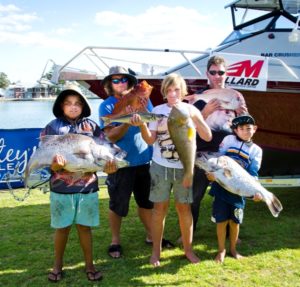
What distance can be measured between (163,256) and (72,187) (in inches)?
55.0

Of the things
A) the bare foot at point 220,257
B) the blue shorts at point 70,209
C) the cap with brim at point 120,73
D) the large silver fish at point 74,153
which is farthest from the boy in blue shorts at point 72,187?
the bare foot at point 220,257

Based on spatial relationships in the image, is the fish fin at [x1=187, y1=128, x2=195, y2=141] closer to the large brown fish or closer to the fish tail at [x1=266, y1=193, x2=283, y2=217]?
the large brown fish

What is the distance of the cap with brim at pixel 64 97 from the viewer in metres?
3.56

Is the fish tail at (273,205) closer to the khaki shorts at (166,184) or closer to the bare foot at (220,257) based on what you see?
the khaki shorts at (166,184)

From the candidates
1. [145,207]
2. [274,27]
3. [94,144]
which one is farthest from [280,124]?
[94,144]

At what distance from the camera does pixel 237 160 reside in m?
3.86

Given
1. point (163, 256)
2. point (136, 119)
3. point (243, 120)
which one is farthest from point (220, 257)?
point (136, 119)

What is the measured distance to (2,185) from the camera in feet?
19.9

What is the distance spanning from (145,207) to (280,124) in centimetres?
239

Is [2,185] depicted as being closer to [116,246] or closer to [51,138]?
[116,246]

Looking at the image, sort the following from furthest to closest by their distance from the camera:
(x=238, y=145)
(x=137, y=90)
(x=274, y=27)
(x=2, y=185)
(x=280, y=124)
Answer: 1. (x=274, y=27)
2. (x=2, y=185)
3. (x=280, y=124)
4. (x=238, y=145)
5. (x=137, y=90)

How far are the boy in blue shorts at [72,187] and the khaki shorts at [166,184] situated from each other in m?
0.59

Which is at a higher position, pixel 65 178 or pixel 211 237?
pixel 65 178

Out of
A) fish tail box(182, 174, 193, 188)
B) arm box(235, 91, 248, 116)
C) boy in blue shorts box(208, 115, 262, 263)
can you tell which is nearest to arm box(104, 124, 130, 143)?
fish tail box(182, 174, 193, 188)
